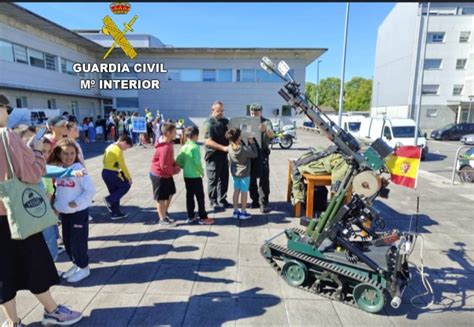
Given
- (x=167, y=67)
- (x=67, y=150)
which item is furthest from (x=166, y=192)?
(x=167, y=67)

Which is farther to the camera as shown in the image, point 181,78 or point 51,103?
point 181,78

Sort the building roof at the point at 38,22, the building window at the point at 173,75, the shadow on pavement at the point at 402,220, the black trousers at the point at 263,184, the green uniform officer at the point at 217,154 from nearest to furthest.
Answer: the shadow on pavement at the point at 402,220
the green uniform officer at the point at 217,154
the black trousers at the point at 263,184
the building roof at the point at 38,22
the building window at the point at 173,75

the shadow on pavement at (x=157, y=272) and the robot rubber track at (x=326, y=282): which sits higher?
the robot rubber track at (x=326, y=282)

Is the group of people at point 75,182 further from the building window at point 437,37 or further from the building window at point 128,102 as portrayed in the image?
the building window at point 437,37

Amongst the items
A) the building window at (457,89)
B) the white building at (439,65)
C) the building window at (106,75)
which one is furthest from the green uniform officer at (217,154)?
the building window at (457,89)

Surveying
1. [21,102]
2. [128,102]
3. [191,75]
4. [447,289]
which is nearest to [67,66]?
[128,102]

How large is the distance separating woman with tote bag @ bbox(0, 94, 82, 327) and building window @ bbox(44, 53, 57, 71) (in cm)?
2215

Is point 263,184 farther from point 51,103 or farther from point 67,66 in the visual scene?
point 67,66

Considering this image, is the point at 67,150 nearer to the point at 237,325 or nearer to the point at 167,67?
the point at 237,325

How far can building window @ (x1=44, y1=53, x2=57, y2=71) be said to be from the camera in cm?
2012

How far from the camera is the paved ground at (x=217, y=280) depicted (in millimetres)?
2689

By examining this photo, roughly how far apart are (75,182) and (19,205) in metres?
1.01

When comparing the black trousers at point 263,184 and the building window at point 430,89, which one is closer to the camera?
A: the black trousers at point 263,184

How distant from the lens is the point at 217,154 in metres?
5.40
